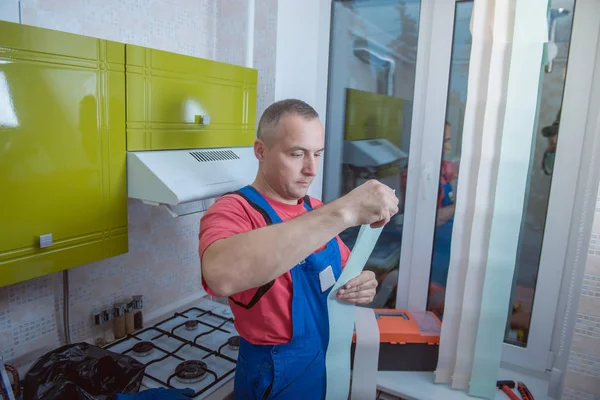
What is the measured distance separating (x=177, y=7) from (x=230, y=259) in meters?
1.46

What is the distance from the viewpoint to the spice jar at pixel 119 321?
5.70 ft

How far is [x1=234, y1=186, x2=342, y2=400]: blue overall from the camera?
3.90 feet

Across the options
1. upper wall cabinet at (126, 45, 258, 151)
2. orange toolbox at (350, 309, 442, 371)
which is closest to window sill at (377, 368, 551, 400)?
orange toolbox at (350, 309, 442, 371)

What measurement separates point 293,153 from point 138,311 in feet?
3.69

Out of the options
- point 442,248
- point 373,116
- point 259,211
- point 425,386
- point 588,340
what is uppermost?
point 373,116

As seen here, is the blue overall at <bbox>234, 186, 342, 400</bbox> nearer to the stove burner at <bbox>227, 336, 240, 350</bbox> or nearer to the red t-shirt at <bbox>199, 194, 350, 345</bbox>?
the red t-shirt at <bbox>199, 194, 350, 345</bbox>

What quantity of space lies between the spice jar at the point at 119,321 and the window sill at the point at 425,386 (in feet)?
3.44

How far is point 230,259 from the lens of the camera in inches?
33.1

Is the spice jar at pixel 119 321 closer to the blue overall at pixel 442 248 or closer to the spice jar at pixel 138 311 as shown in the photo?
the spice jar at pixel 138 311

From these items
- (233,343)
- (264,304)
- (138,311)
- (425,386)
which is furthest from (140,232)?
(425,386)

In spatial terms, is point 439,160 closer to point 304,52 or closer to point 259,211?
point 304,52

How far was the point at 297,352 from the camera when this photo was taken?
1.20 meters

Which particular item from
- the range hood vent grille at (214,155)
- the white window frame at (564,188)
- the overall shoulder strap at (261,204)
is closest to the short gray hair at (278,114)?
the overall shoulder strap at (261,204)

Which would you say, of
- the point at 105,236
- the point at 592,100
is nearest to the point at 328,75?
the point at 592,100
